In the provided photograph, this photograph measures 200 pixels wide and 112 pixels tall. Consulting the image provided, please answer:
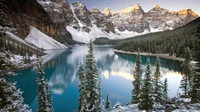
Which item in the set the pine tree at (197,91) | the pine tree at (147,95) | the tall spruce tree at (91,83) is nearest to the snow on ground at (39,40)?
the tall spruce tree at (91,83)

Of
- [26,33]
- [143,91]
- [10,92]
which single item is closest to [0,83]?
[10,92]

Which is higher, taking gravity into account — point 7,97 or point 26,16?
point 26,16

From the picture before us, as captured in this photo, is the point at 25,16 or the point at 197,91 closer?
the point at 197,91

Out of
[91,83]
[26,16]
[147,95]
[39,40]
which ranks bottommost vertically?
[147,95]

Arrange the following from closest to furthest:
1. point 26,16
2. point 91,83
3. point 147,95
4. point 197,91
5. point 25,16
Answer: point 147,95
point 91,83
point 197,91
point 25,16
point 26,16

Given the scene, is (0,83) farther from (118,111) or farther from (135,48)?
(135,48)

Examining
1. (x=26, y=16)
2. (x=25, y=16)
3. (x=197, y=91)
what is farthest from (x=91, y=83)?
(x=26, y=16)

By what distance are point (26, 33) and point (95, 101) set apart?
157966 mm

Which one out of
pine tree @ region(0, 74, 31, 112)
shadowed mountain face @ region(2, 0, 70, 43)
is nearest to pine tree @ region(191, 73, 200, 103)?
pine tree @ region(0, 74, 31, 112)

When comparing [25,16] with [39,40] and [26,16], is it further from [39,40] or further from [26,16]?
[39,40]

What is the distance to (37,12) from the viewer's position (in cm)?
18600

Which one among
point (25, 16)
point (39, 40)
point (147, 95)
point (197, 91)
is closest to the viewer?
point (147, 95)

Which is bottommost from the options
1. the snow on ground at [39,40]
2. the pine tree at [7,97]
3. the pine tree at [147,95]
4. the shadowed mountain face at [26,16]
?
the pine tree at [147,95]

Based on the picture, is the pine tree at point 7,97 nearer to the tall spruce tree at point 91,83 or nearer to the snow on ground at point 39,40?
the tall spruce tree at point 91,83
